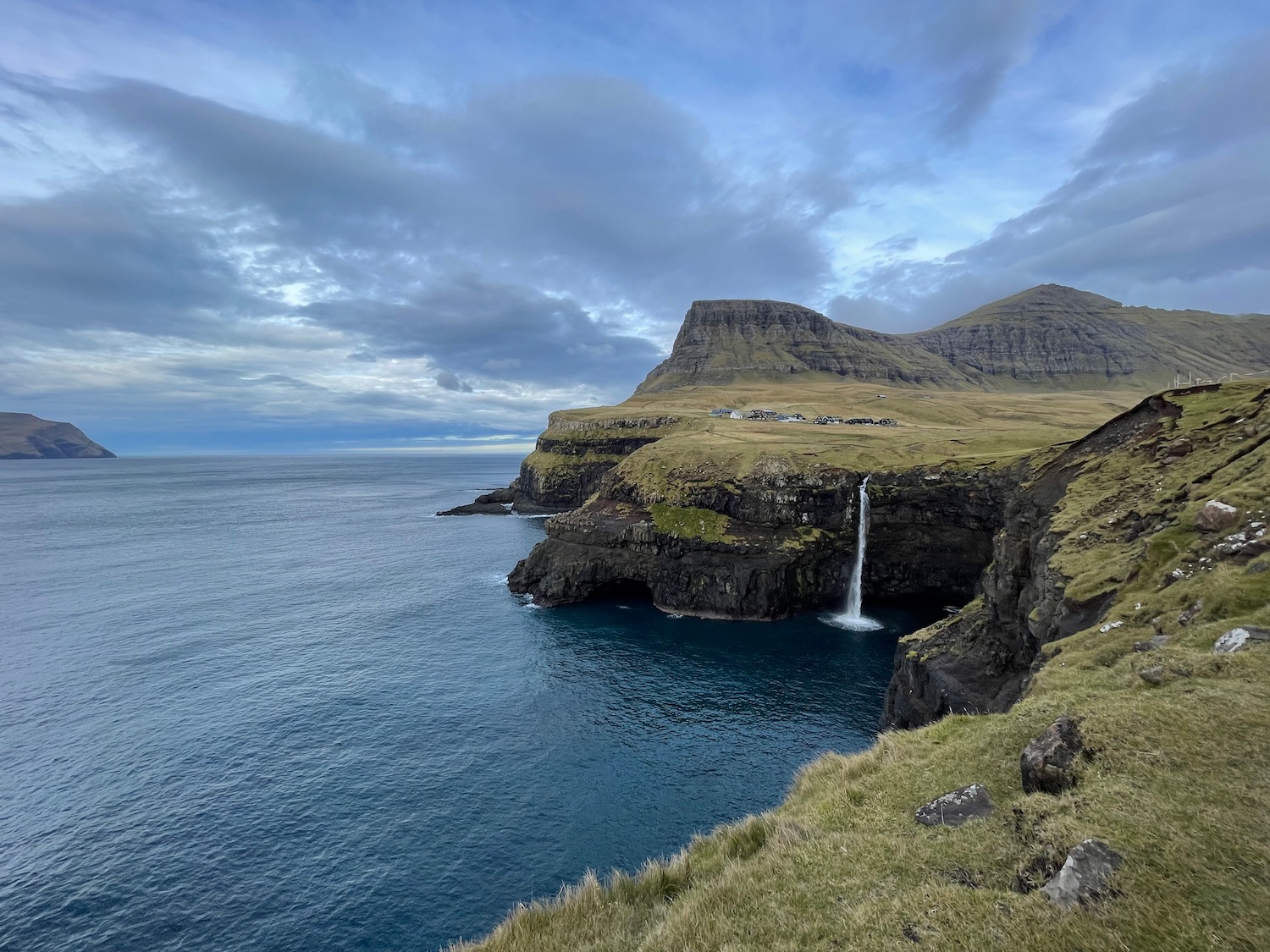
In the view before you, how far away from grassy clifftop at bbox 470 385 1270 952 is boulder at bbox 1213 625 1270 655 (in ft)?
1.45

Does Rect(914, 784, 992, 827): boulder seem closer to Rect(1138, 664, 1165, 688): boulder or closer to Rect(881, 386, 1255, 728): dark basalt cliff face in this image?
Rect(1138, 664, 1165, 688): boulder

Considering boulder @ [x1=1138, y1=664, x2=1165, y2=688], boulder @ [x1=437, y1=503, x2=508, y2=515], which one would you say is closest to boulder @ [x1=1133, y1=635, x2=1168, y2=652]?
boulder @ [x1=1138, y1=664, x2=1165, y2=688]

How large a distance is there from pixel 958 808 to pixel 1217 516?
1888 centimetres

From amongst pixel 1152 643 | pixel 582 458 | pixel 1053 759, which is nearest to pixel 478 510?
pixel 582 458

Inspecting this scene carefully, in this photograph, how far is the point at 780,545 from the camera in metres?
71.2

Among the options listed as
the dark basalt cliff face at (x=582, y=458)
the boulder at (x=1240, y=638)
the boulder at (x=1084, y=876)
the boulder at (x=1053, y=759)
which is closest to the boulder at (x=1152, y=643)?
the boulder at (x=1240, y=638)

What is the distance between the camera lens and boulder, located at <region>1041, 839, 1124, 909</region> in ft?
30.7

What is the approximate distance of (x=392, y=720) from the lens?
4316 cm

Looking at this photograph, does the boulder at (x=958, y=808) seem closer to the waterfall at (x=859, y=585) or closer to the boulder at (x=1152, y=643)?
the boulder at (x=1152, y=643)

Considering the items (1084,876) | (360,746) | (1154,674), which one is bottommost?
(360,746)

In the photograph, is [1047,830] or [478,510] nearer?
[1047,830]

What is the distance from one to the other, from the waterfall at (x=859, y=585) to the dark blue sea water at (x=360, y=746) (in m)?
3.28

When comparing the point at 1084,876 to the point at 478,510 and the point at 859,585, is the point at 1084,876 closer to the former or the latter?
the point at 859,585

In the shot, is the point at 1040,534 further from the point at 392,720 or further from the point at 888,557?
the point at 392,720
